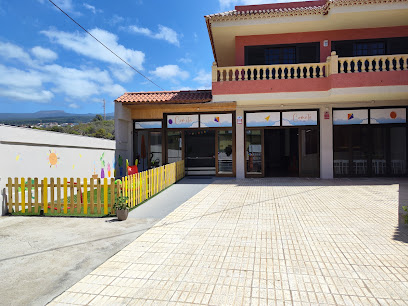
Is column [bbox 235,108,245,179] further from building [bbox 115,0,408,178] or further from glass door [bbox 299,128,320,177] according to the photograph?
glass door [bbox 299,128,320,177]

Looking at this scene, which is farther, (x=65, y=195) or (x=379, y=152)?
(x=379, y=152)

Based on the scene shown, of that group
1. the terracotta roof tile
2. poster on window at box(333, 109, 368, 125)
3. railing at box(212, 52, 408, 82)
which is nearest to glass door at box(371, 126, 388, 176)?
poster on window at box(333, 109, 368, 125)

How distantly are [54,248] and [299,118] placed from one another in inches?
461

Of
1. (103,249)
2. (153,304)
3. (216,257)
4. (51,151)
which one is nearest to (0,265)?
(103,249)

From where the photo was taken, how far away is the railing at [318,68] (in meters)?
11.1

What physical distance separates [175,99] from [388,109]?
10285 mm

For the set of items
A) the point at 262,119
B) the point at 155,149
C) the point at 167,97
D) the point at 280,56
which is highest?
the point at 280,56

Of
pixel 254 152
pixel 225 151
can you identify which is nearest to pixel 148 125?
pixel 225 151

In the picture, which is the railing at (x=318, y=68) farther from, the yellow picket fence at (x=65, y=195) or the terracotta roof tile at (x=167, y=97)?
the yellow picket fence at (x=65, y=195)

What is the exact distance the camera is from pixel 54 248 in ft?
14.5

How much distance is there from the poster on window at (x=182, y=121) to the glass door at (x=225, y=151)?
56.0 inches

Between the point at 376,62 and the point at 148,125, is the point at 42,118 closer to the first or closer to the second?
the point at 148,125

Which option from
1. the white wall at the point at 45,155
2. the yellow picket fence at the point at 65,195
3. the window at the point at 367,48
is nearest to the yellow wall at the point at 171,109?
the white wall at the point at 45,155

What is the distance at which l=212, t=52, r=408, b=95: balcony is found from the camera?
11.0m
